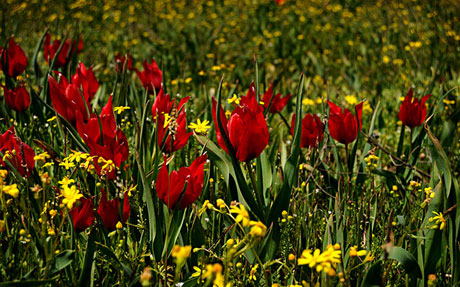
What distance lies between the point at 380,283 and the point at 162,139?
76cm

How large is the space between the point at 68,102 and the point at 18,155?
0.26 m

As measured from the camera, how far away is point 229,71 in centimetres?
368

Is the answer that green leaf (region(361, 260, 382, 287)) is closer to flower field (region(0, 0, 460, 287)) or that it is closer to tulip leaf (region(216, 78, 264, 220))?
flower field (region(0, 0, 460, 287))

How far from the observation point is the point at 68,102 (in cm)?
147

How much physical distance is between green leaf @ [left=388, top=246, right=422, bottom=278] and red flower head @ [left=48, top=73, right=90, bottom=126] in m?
1.01

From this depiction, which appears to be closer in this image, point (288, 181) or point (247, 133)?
point (247, 133)

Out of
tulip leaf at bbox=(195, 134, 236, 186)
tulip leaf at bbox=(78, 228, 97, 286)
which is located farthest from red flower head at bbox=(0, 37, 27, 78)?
tulip leaf at bbox=(78, 228, 97, 286)

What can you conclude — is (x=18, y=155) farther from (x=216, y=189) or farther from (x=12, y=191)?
(x=216, y=189)

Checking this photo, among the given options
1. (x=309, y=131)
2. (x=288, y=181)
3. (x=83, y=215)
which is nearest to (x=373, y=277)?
(x=288, y=181)

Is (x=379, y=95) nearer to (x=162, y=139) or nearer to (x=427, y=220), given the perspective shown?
(x=427, y=220)

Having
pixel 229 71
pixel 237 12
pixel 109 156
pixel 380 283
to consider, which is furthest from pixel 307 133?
pixel 237 12

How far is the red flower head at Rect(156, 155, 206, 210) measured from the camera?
1.16 metres

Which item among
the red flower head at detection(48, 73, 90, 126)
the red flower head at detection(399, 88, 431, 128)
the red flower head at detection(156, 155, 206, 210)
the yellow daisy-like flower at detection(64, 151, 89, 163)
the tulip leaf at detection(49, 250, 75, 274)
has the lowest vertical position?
the tulip leaf at detection(49, 250, 75, 274)

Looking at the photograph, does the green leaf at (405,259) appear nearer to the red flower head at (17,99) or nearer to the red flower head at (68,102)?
the red flower head at (68,102)
